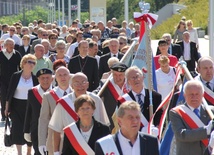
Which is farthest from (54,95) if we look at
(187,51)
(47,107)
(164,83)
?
(187,51)

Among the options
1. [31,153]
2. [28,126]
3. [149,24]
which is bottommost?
[31,153]

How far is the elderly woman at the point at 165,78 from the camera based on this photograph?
12.5 meters

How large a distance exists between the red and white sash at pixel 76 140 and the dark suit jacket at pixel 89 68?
6.58 meters

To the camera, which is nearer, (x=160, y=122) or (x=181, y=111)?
(x=181, y=111)

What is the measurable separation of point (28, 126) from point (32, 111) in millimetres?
301

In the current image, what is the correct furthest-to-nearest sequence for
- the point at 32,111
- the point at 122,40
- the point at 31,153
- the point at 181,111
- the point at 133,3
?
the point at 133,3 → the point at 122,40 → the point at 31,153 → the point at 32,111 → the point at 181,111

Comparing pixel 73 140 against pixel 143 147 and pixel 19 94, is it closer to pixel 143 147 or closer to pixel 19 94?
pixel 143 147

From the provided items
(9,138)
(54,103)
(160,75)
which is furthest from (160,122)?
(9,138)

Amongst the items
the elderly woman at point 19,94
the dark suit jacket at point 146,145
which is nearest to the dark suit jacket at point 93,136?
the dark suit jacket at point 146,145

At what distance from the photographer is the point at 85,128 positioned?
773cm

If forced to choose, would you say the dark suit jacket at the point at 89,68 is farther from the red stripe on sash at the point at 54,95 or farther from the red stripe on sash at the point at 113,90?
the red stripe on sash at the point at 54,95

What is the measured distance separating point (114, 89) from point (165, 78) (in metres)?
2.15

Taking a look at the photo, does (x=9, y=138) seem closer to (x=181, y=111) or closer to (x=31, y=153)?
(x=31, y=153)

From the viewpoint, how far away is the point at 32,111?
1080cm
